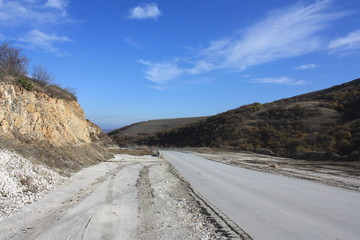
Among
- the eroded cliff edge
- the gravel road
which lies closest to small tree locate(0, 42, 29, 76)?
the eroded cliff edge

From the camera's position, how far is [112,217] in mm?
7496

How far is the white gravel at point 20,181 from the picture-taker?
8442 millimetres

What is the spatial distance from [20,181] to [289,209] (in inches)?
336

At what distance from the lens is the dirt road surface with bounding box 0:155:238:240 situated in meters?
6.13

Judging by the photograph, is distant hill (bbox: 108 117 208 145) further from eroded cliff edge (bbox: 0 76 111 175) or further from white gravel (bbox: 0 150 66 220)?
white gravel (bbox: 0 150 66 220)

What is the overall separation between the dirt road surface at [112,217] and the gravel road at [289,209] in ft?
2.64

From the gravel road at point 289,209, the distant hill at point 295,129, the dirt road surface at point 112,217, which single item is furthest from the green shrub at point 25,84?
the distant hill at point 295,129

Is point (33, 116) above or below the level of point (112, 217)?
above

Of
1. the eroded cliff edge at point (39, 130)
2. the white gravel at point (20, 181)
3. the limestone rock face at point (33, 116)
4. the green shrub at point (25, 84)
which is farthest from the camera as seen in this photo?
the green shrub at point (25, 84)

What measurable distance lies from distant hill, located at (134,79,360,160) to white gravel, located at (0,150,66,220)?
25.8 meters

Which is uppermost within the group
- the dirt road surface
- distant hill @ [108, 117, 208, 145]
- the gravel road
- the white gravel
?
distant hill @ [108, 117, 208, 145]

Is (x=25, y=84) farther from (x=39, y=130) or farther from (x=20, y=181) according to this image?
(x=20, y=181)

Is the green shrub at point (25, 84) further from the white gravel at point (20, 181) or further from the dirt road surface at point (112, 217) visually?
the dirt road surface at point (112, 217)

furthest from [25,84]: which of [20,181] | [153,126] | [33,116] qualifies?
[153,126]
